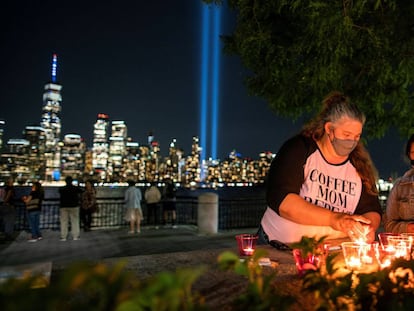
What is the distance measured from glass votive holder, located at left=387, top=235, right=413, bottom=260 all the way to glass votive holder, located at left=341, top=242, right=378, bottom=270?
165 mm

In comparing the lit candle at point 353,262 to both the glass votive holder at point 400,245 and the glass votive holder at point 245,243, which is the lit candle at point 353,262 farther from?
the glass votive holder at point 245,243

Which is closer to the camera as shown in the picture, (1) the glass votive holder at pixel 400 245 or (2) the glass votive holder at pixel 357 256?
(2) the glass votive holder at pixel 357 256

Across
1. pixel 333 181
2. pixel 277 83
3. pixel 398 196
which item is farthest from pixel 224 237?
pixel 333 181

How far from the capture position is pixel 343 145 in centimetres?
294

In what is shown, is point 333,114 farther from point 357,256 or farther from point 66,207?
point 66,207

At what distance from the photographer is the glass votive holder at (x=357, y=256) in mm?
2113

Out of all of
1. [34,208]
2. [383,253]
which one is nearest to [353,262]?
[383,253]

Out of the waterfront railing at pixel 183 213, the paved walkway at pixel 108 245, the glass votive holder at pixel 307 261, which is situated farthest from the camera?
the waterfront railing at pixel 183 213

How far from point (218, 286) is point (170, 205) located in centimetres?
1538

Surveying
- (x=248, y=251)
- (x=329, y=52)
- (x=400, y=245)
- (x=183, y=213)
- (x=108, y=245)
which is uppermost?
(x=329, y=52)

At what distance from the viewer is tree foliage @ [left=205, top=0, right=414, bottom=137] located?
5.99 metres

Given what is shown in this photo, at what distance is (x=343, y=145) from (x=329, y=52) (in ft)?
12.7

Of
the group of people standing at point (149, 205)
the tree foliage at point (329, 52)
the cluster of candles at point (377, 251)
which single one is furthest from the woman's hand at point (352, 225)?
the group of people standing at point (149, 205)

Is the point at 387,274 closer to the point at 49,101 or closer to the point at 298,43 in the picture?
the point at 298,43
